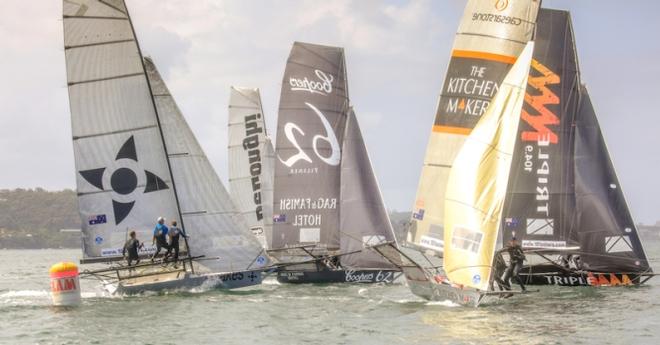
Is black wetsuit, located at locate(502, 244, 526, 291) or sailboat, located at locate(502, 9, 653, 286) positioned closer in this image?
black wetsuit, located at locate(502, 244, 526, 291)

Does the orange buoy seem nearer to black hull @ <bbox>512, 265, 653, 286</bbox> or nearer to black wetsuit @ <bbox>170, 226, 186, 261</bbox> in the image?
black wetsuit @ <bbox>170, 226, 186, 261</bbox>

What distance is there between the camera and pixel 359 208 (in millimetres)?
37844

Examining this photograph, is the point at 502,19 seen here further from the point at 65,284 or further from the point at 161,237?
the point at 65,284

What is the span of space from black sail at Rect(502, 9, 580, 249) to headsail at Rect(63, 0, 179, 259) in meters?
10.8

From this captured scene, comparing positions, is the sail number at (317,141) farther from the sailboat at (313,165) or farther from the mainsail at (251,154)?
the mainsail at (251,154)

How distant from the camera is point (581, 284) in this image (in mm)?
35094

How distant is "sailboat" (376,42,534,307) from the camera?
90.3 feet

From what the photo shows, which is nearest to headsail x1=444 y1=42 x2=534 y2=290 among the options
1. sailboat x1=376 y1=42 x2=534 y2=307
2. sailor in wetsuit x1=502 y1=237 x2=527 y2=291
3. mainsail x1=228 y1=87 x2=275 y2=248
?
sailboat x1=376 y1=42 x2=534 y2=307

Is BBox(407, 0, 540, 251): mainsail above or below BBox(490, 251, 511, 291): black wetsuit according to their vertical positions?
above

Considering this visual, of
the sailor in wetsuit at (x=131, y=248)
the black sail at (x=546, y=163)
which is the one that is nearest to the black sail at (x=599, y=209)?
the black sail at (x=546, y=163)

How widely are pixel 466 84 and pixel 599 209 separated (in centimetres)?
601

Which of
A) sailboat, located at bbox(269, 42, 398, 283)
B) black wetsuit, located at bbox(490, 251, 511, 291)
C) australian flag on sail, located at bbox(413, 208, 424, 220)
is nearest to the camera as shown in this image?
black wetsuit, located at bbox(490, 251, 511, 291)

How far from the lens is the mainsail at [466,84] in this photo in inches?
1300

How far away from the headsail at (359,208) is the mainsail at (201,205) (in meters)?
5.30
